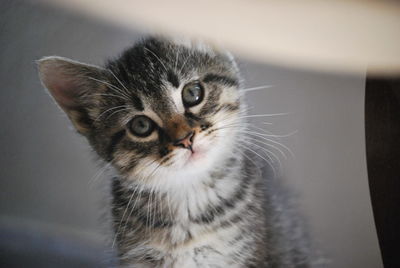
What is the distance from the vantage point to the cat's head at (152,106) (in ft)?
2.38

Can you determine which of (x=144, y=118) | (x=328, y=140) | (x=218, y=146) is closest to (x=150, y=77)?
(x=144, y=118)

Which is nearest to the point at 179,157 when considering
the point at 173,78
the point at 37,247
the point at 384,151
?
the point at 173,78

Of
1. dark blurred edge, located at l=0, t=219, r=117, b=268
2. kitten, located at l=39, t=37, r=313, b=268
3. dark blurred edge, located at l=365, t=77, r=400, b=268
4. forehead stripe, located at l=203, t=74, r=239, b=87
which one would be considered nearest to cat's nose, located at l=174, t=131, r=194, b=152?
kitten, located at l=39, t=37, r=313, b=268

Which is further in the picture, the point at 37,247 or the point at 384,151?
the point at 384,151

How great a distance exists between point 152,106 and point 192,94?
8 centimetres

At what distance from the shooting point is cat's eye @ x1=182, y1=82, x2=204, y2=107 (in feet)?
2.44

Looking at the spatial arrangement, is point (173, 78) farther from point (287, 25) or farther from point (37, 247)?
point (37, 247)

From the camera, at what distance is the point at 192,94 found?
0.75m

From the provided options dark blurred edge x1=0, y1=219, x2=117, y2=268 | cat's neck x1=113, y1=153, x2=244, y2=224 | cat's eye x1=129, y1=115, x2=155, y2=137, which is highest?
cat's eye x1=129, y1=115, x2=155, y2=137

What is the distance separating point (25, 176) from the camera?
731 mm

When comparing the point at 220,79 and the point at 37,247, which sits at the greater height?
the point at 220,79

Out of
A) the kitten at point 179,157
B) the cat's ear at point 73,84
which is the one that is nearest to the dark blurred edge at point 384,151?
the kitten at point 179,157

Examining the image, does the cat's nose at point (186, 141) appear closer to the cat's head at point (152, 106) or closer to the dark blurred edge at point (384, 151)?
the cat's head at point (152, 106)

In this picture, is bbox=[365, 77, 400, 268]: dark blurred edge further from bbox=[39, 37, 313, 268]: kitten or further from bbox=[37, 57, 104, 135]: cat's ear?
bbox=[37, 57, 104, 135]: cat's ear
